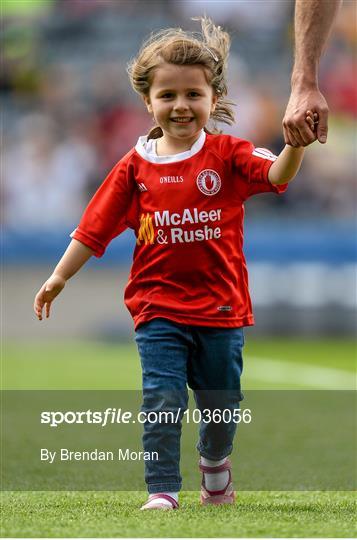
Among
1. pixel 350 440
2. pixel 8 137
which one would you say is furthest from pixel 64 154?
pixel 350 440

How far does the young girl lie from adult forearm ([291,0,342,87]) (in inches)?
14.8

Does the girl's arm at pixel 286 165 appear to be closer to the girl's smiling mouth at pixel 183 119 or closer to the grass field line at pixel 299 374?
the girl's smiling mouth at pixel 183 119

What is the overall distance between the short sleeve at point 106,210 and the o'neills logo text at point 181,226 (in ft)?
0.41

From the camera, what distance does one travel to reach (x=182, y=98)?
403cm

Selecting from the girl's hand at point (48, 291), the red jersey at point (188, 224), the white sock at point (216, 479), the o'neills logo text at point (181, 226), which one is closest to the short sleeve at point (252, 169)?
the red jersey at point (188, 224)

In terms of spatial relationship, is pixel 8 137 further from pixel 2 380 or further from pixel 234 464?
pixel 234 464

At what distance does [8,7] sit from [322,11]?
39.3 feet

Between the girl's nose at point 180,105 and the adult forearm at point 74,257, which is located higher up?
the girl's nose at point 180,105

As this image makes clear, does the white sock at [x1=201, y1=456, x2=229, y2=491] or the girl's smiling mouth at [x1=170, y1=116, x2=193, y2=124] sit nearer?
the girl's smiling mouth at [x1=170, y1=116, x2=193, y2=124]

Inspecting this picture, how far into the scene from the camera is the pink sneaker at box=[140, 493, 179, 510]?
12.6 ft

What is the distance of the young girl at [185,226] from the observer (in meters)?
4.02

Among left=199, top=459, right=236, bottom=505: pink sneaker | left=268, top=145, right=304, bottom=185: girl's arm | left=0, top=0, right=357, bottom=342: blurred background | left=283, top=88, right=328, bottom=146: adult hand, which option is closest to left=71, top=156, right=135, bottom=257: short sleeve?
left=268, top=145, right=304, bottom=185: girl's arm

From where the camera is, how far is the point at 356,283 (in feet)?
39.0

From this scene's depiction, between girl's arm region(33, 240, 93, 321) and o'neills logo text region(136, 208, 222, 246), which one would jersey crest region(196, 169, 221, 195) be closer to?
o'neills logo text region(136, 208, 222, 246)
